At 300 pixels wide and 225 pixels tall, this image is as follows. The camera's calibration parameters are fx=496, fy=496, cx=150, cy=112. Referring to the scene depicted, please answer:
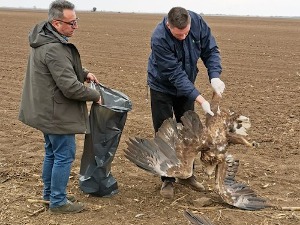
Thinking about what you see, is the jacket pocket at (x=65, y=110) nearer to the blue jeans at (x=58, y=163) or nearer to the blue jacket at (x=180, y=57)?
the blue jeans at (x=58, y=163)

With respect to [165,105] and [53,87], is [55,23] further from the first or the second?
[165,105]

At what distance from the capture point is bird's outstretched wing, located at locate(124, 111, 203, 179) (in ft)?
15.5

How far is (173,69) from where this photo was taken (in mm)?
4746

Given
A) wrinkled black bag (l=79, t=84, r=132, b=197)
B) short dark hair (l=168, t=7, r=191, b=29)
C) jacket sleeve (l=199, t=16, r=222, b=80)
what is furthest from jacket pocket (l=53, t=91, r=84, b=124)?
jacket sleeve (l=199, t=16, r=222, b=80)

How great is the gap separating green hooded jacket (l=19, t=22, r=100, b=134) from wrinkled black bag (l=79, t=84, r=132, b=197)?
359 millimetres

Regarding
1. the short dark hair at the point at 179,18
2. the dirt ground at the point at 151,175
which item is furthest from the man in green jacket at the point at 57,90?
the short dark hair at the point at 179,18

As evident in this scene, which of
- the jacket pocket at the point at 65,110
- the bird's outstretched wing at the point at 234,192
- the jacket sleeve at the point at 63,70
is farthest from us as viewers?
the bird's outstretched wing at the point at 234,192

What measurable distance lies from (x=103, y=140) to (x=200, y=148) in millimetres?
954

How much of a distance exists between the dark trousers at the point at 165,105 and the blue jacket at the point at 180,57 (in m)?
0.09

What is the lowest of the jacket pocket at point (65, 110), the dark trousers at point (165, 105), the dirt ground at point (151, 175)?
the dirt ground at point (151, 175)

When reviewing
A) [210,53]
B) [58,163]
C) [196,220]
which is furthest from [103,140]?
[210,53]

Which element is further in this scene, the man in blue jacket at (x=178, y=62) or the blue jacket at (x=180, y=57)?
the blue jacket at (x=180, y=57)

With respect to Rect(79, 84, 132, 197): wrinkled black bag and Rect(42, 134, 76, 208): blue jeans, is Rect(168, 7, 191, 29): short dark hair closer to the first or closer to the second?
Rect(79, 84, 132, 197): wrinkled black bag

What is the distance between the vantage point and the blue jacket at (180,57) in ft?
15.5
